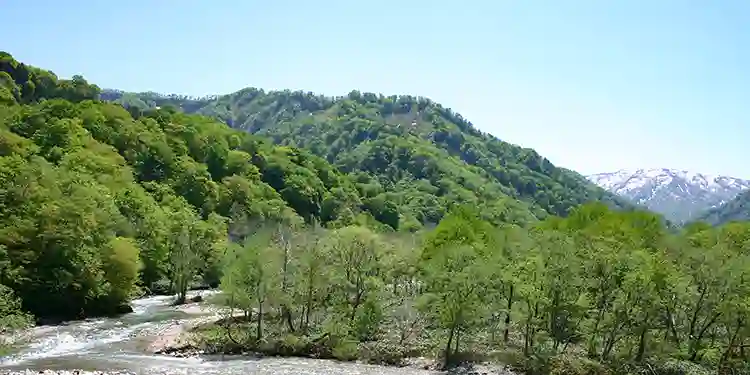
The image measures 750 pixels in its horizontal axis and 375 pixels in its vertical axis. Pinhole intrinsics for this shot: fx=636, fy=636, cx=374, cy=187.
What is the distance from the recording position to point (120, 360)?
54.3 m

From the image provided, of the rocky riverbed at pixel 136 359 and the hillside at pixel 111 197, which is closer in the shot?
the rocky riverbed at pixel 136 359

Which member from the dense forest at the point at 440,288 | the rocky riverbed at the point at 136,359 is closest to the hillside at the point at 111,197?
the dense forest at the point at 440,288

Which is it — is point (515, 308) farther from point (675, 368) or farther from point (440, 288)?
point (675, 368)

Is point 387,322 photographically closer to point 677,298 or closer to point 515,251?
point 515,251

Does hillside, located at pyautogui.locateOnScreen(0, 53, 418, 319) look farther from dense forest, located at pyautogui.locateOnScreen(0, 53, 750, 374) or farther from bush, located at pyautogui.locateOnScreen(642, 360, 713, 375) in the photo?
bush, located at pyautogui.locateOnScreen(642, 360, 713, 375)

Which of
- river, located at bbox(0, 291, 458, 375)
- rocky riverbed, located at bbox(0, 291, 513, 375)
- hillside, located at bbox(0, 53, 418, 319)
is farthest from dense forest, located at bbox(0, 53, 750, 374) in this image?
river, located at bbox(0, 291, 458, 375)

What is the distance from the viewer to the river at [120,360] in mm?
50719

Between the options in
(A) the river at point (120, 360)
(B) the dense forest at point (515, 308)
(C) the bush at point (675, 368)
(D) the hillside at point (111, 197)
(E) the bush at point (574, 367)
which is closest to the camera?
(A) the river at point (120, 360)

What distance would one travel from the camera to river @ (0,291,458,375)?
50719mm

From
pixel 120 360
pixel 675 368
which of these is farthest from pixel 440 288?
pixel 120 360

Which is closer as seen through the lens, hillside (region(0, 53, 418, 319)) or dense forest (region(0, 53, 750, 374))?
dense forest (region(0, 53, 750, 374))

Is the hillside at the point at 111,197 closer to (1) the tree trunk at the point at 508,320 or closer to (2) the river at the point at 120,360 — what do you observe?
(2) the river at the point at 120,360

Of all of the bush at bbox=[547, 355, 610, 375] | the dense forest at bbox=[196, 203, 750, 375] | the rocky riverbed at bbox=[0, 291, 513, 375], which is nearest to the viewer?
the rocky riverbed at bbox=[0, 291, 513, 375]

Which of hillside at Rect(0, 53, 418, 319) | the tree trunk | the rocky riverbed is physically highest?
hillside at Rect(0, 53, 418, 319)
